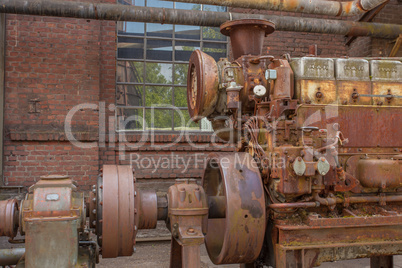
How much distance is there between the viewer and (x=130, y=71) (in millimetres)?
5953

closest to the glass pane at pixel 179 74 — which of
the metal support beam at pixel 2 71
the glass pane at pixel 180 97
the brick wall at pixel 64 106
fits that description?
the glass pane at pixel 180 97

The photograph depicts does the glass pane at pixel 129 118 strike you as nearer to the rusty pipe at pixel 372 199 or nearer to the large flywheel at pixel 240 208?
the large flywheel at pixel 240 208

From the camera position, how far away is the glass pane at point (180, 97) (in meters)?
6.13

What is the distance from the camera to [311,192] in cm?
288

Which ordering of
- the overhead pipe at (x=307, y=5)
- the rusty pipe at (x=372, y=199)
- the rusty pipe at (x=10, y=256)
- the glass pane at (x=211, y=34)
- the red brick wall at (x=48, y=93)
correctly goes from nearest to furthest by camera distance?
the rusty pipe at (x=10, y=256), the rusty pipe at (x=372, y=199), the overhead pipe at (x=307, y=5), the red brick wall at (x=48, y=93), the glass pane at (x=211, y=34)

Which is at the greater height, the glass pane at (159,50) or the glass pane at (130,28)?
the glass pane at (130,28)

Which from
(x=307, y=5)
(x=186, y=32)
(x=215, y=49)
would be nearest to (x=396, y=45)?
(x=307, y=5)

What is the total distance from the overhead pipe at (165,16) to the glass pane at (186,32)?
3.13 ft

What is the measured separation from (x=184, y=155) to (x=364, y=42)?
152 inches

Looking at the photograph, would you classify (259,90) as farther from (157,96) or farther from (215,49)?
(215,49)

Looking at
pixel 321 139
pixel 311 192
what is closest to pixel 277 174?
pixel 311 192

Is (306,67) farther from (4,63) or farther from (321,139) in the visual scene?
(4,63)

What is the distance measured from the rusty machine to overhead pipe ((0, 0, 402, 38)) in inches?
68.8

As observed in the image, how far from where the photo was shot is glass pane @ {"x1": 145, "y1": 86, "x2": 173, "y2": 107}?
19.7 ft
